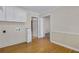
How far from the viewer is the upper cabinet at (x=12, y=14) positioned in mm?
1139

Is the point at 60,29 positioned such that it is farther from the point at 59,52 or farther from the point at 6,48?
the point at 6,48

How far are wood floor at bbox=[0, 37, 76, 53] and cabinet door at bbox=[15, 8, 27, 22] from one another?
1.44 ft

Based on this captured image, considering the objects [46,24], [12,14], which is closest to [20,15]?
[12,14]

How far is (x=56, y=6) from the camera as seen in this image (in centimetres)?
123

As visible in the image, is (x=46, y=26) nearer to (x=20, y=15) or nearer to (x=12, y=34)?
(x=20, y=15)

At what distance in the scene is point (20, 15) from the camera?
1230 mm

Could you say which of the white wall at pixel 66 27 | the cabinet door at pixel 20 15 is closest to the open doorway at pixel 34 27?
the cabinet door at pixel 20 15

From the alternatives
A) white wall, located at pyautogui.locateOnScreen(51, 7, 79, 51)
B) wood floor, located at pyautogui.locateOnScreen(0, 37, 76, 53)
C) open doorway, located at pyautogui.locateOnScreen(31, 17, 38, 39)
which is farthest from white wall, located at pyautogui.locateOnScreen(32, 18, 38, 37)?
white wall, located at pyautogui.locateOnScreen(51, 7, 79, 51)

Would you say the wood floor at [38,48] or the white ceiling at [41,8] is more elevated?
the white ceiling at [41,8]

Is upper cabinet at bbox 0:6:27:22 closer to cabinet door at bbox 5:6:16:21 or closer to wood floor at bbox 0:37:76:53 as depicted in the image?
cabinet door at bbox 5:6:16:21

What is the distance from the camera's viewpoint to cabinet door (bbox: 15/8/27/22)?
3.95 feet

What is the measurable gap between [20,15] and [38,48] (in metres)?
0.68

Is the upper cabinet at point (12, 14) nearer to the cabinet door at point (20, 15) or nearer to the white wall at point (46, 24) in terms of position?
the cabinet door at point (20, 15)
